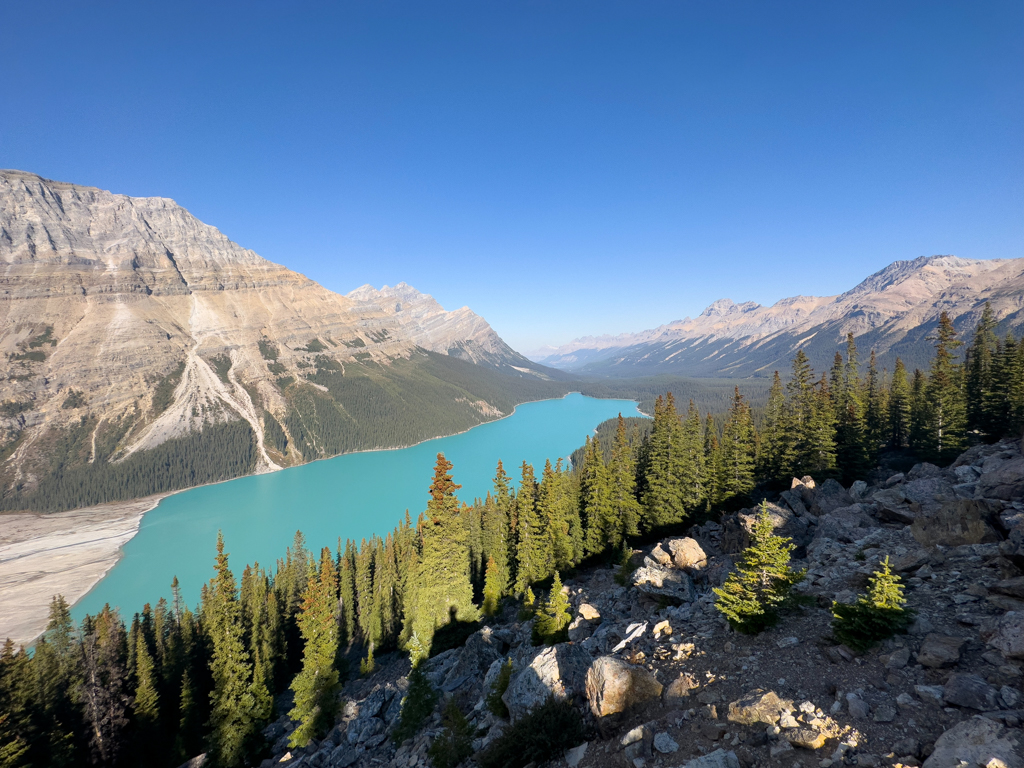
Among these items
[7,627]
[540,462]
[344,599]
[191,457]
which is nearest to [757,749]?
[344,599]

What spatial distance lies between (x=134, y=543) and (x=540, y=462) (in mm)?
129943

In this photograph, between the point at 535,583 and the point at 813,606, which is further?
the point at 535,583

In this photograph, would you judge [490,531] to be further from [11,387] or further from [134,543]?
[11,387]

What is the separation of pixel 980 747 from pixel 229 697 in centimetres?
3732

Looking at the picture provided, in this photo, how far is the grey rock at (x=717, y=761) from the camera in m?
8.45

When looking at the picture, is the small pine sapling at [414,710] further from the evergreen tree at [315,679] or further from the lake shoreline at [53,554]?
the lake shoreline at [53,554]

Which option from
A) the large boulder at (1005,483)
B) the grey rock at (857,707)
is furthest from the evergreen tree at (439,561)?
the large boulder at (1005,483)

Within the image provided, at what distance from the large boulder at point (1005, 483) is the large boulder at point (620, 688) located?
815 inches

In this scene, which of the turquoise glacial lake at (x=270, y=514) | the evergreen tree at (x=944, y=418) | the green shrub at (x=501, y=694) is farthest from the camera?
the turquoise glacial lake at (x=270, y=514)

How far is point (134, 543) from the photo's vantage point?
111312 millimetres

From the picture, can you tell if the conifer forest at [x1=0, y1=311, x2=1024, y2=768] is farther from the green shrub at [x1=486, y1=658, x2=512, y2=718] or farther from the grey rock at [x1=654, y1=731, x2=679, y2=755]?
the grey rock at [x1=654, y1=731, x2=679, y2=755]

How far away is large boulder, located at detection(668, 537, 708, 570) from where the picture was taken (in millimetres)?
28359

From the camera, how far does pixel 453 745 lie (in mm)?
15562

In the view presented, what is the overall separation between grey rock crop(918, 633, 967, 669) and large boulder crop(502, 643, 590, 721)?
9383mm
